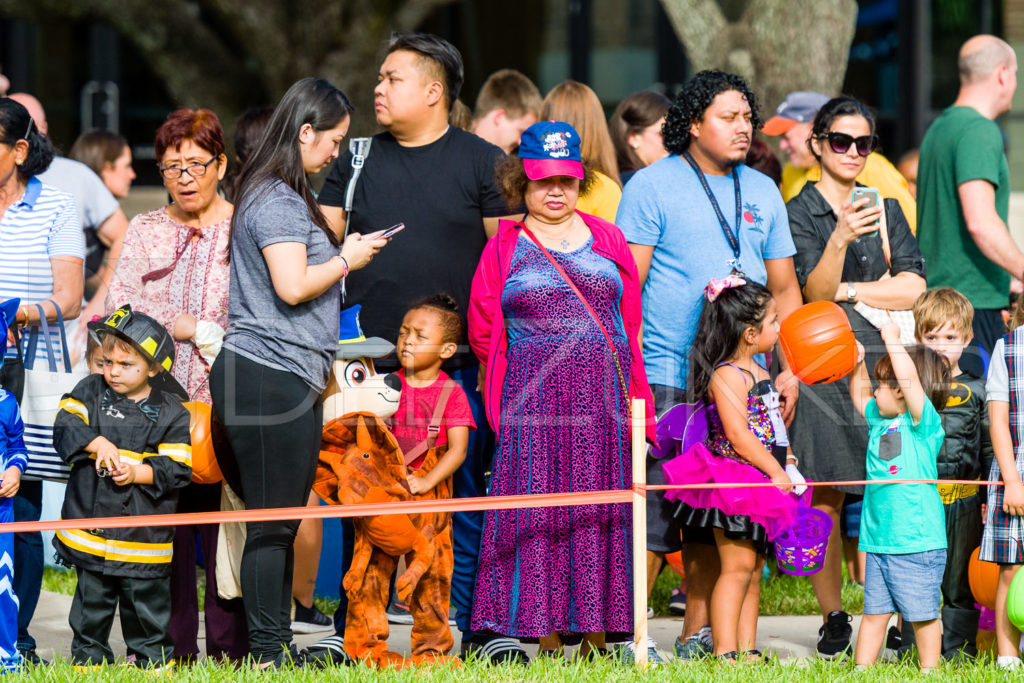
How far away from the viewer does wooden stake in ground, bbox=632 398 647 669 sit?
473 cm

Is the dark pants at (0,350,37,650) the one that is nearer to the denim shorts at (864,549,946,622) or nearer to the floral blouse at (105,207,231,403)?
the floral blouse at (105,207,231,403)

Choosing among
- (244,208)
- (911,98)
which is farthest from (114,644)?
(911,98)

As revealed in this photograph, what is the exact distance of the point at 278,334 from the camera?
470cm

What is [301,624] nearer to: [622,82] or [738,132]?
[738,132]

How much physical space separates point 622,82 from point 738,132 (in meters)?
10.5

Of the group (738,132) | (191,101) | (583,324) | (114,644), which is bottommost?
(114,644)

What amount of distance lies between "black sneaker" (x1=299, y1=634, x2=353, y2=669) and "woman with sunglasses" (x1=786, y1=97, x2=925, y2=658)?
1876 mm

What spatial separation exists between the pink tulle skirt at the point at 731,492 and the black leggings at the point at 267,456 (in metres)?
1.35

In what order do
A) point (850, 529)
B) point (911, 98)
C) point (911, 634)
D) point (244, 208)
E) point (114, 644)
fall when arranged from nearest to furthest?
point (244, 208) < point (911, 634) < point (114, 644) < point (850, 529) < point (911, 98)

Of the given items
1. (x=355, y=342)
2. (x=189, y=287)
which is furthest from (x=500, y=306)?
(x=189, y=287)

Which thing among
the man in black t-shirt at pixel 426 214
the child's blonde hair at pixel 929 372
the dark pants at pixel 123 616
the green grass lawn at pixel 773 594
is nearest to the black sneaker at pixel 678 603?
the green grass lawn at pixel 773 594

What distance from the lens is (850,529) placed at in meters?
6.47

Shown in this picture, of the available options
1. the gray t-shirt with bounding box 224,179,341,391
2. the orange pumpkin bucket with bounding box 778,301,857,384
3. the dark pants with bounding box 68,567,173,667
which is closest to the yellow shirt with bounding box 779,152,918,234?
the orange pumpkin bucket with bounding box 778,301,857,384

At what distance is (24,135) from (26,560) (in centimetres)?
161
